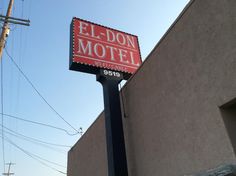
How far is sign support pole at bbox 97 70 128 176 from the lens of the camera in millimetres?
6199

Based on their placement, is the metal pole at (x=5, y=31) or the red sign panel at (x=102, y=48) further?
the metal pole at (x=5, y=31)

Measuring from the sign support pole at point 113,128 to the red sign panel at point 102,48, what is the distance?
0.54m

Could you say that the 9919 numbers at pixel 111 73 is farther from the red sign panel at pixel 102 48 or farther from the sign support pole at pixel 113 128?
the red sign panel at pixel 102 48

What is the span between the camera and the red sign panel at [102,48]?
7.51m

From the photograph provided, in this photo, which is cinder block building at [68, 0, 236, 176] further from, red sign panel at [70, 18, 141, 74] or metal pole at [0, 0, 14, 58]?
metal pole at [0, 0, 14, 58]

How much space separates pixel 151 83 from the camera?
18.9 ft

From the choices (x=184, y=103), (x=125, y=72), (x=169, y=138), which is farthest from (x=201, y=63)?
(x=125, y=72)

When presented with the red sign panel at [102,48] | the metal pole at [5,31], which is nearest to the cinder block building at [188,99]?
the red sign panel at [102,48]


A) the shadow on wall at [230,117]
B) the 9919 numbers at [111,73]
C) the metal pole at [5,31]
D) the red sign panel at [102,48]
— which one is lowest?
the shadow on wall at [230,117]

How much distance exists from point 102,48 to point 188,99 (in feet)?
14.7

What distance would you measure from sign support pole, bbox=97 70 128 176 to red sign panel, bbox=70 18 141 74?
54 centimetres

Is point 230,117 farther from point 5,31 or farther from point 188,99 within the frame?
point 5,31

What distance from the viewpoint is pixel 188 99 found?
442 centimetres

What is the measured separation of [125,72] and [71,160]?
286 inches
